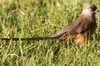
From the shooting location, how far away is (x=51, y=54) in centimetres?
399

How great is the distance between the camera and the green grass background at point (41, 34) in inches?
155

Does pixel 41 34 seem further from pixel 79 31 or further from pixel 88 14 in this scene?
pixel 88 14

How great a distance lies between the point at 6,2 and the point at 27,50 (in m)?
2.75

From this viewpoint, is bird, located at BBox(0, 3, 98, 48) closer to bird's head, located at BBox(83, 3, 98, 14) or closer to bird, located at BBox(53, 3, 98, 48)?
bird, located at BBox(53, 3, 98, 48)

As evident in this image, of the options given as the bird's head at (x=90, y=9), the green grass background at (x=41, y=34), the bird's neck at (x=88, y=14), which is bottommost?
the green grass background at (x=41, y=34)

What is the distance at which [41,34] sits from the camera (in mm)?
4828

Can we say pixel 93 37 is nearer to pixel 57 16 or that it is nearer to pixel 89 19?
pixel 89 19

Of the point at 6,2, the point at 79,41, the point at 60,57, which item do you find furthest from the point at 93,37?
the point at 6,2

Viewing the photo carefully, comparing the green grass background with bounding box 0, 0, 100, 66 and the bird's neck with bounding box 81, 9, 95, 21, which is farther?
the bird's neck with bounding box 81, 9, 95, 21

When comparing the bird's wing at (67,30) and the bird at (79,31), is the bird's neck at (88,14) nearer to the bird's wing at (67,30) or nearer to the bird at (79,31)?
the bird at (79,31)

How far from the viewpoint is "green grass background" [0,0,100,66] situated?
3.94 m

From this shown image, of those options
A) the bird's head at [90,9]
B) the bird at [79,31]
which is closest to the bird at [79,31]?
the bird at [79,31]

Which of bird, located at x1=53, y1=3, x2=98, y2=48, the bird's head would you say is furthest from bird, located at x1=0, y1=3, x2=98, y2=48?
the bird's head

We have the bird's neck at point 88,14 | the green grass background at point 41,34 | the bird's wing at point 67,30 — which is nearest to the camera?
the green grass background at point 41,34
